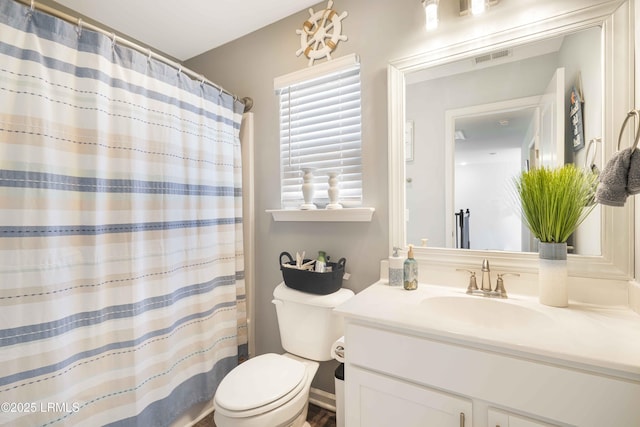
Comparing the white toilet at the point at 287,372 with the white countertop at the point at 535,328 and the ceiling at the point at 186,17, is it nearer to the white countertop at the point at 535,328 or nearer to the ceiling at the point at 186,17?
the white countertop at the point at 535,328

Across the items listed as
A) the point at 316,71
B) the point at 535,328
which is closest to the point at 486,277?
the point at 535,328

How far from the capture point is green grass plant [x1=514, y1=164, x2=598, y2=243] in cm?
102

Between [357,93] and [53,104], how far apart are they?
1336 millimetres

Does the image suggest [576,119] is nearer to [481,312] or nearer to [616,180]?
[616,180]

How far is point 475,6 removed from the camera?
1198 mm

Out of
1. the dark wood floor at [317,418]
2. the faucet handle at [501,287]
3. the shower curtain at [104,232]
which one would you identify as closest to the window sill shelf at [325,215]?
the shower curtain at [104,232]

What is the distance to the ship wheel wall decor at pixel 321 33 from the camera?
1584 mm

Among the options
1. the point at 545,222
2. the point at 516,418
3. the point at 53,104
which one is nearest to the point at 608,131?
the point at 545,222

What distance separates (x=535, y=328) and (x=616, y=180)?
52 cm

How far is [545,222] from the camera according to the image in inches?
41.4

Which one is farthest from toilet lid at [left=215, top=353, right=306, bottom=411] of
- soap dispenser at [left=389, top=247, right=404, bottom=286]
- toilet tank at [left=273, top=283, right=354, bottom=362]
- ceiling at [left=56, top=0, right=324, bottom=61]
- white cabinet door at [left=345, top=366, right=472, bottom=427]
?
ceiling at [left=56, top=0, right=324, bottom=61]

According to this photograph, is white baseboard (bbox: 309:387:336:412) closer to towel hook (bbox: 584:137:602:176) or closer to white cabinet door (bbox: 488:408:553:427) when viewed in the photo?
white cabinet door (bbox: 488:408:553:427)

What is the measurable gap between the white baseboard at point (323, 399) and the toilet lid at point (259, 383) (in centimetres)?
46

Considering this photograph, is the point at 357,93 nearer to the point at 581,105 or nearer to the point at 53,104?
the point at 581,105
